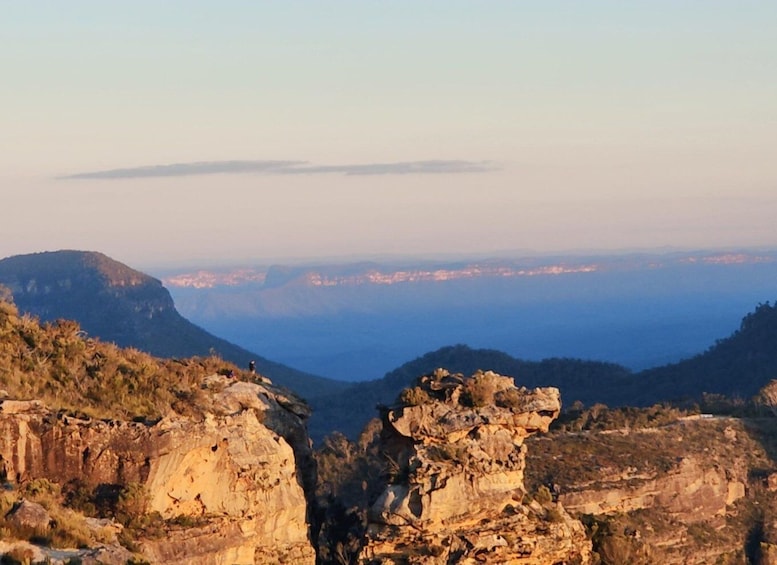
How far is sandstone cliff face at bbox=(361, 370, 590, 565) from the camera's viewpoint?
32.7 meters

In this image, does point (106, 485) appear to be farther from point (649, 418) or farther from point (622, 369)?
point (622, 369)

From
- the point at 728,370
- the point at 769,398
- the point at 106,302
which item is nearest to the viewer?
the point at 769,398

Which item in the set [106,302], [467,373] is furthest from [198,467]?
[106,302]

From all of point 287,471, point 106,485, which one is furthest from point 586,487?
point 106,485

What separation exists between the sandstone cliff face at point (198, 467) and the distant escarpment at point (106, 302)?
11946 centimetres

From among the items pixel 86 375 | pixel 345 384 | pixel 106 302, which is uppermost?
pixel 86 375

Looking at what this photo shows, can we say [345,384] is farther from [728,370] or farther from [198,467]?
[198,467]

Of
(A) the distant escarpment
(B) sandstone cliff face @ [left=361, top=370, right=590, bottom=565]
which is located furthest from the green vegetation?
(A) the distant escarpment

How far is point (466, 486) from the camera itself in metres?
33.2

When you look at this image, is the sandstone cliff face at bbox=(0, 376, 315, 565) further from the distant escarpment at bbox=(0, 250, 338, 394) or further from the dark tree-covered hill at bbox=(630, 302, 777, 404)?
the distant escarpment at bbox=(0, 250, 338, 394)

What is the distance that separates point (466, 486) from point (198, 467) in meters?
6.40

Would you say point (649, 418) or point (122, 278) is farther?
point (122, 278)

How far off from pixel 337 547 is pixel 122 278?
146128 millimetres

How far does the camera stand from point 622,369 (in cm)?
14238
